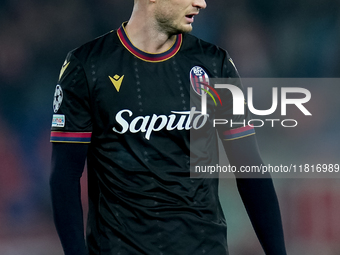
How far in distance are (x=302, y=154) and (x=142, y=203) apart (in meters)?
4.22

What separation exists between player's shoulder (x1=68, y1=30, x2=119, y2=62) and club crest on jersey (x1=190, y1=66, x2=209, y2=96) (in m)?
0.36

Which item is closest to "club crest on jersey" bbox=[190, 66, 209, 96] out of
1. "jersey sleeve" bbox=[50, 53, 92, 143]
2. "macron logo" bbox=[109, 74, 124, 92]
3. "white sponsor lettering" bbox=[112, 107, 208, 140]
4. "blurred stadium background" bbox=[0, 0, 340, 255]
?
"white sponsor lettering" bbox=[112, 107, 208, 140]

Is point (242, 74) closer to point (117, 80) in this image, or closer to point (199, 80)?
point (199, 80)

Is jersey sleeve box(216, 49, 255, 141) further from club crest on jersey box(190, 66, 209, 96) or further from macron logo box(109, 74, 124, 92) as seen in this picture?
macron logo box(109, 74, 124, 92)

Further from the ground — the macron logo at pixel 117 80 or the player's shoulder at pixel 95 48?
the player's shoulder at pixel 95 48

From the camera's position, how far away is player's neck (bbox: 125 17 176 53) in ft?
8.06

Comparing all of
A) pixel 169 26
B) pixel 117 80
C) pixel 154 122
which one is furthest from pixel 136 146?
pixel 169 26

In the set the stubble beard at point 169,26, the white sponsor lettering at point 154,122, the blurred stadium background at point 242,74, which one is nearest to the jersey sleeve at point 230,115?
the white sponsor lettering at point 154,122

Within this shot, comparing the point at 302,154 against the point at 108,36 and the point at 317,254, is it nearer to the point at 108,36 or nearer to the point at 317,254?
the point at 317,254

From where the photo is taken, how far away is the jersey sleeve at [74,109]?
7.61ft

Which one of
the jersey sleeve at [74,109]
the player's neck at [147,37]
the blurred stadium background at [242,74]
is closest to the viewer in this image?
the jersey sleeve at [74,109]

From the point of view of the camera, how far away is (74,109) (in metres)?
2.32

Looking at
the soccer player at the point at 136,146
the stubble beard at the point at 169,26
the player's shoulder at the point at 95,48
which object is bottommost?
the soccer player at the point at 136,146

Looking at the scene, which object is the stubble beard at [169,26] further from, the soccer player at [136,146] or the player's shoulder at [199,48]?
the player's shoulder at [199,48]
